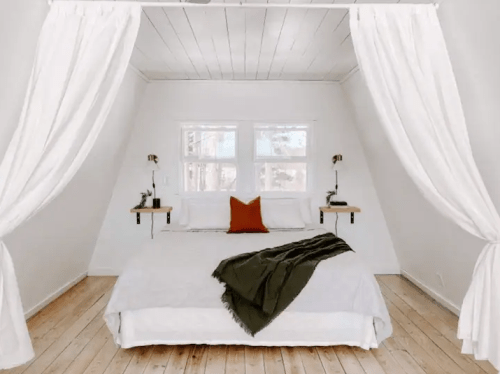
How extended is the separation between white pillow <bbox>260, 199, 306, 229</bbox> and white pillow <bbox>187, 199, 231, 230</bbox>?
42cm

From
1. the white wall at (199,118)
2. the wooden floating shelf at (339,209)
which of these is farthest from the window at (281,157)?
the wooden floating shelf at (339,209)

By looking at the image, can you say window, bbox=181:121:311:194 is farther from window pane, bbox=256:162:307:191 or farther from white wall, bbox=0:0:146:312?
white wall, bbox=0:0:146:312

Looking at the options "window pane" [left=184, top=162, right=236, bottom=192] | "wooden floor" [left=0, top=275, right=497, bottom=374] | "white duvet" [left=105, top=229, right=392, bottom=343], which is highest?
"window pane" [left=184, top=162, right=236, bottom=192]

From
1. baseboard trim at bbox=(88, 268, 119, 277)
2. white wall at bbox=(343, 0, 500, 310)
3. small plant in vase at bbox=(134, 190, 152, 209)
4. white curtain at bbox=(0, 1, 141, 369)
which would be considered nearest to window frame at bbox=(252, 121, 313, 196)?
white wall at bbox=(343, 0, 500, 310)

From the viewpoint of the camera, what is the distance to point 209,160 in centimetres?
523

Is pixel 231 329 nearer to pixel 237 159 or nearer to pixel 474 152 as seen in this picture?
pixel 474 152

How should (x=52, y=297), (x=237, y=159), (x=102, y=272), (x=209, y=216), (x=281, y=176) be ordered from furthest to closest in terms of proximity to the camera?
(x=281, y=176), (x=237, y=159), (x=102, y=272), (x=209, y=216), (x=52, y=297)

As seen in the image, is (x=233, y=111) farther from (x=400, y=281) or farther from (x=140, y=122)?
(x=400, y=281)

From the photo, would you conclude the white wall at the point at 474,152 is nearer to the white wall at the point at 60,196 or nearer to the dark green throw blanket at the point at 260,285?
the dark green throw blanket at the point at 260,285

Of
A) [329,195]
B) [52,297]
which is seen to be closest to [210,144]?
[329,195]

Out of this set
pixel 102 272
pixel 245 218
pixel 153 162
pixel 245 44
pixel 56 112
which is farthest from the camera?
pixel 102 272

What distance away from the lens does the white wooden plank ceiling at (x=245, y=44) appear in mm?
2797

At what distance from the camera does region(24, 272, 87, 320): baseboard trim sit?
12.0 ft

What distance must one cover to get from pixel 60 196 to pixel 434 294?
368cm
